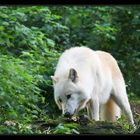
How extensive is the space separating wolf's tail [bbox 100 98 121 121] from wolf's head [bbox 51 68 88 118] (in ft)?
2.22

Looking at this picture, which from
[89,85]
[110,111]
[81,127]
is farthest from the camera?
[110,111]

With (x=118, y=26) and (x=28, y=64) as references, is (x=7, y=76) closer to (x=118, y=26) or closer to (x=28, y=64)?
(x=28, y=64)

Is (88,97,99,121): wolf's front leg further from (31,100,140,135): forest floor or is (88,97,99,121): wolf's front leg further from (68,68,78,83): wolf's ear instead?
(31,100,140,135): forest floor

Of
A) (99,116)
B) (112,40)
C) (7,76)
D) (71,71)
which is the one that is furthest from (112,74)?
(112,40)

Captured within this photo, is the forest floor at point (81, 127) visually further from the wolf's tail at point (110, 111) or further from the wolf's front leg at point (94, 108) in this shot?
the wolf's tail at point (110, 111)

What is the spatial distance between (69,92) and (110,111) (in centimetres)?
84

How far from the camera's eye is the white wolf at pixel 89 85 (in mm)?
5016

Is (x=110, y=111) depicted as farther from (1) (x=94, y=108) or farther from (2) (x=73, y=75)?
(2) (x=73, y=75)

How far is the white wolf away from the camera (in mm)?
5016

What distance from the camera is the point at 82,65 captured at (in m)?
5.24

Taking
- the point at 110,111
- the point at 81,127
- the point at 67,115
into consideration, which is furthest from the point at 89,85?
the point at 81,127

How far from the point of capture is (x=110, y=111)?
5703mm

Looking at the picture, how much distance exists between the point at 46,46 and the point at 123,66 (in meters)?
1.25

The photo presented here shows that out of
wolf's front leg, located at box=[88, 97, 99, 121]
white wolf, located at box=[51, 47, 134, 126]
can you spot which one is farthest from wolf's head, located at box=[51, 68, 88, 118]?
wolf's front leg, located at box=[88, 97, 99, 121]
